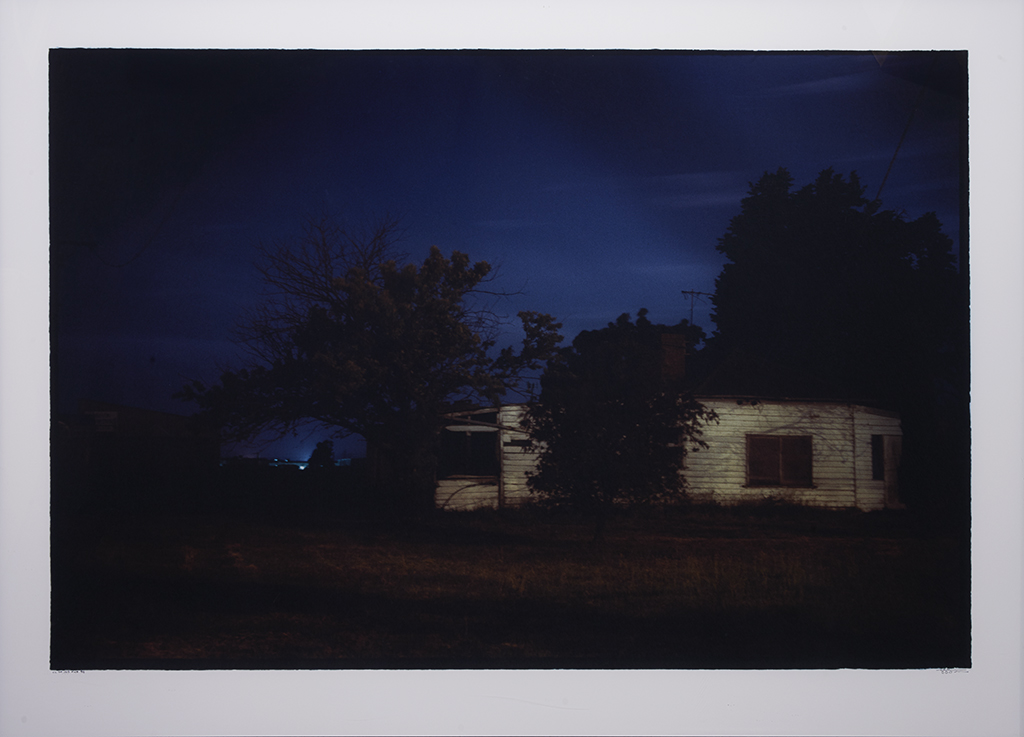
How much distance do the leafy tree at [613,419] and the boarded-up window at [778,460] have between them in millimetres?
291

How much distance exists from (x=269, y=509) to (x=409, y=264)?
4.91 feet

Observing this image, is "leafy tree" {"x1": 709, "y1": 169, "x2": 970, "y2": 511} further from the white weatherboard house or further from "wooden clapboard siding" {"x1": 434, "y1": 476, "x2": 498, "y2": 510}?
"wooden clapboard siding" {"x1": 434, "y1": 476, "x2": 498, "y2": 510}

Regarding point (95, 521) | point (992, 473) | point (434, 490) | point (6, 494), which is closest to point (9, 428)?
point (6, 494)

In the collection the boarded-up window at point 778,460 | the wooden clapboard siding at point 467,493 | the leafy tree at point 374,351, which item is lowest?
the wooden clapboard siding at point 467,493

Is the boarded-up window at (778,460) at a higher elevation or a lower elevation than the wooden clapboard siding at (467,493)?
higher

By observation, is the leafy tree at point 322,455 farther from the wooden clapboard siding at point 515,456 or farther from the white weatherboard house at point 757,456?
the wooden clapboard siding at point 515,456

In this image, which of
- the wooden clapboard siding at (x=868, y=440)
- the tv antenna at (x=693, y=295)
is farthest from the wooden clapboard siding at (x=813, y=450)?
the tv antenna at (x=693, y=295)

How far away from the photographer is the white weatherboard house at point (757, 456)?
3182mm

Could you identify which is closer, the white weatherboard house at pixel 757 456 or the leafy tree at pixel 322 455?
the white weatherboard house at pixel 757 456

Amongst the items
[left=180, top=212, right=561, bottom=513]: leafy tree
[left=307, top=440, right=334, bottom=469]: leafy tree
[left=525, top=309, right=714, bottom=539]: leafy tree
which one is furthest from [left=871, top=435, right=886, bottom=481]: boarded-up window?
[left=307, top=440, right=334, bottom=469]: leafy tree

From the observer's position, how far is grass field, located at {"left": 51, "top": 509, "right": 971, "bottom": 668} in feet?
10.3

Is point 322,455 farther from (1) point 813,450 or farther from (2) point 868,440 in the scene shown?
(2) point 868,440

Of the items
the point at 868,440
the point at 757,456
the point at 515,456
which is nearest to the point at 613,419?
the point at 515,456

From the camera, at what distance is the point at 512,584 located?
3.19 meters
